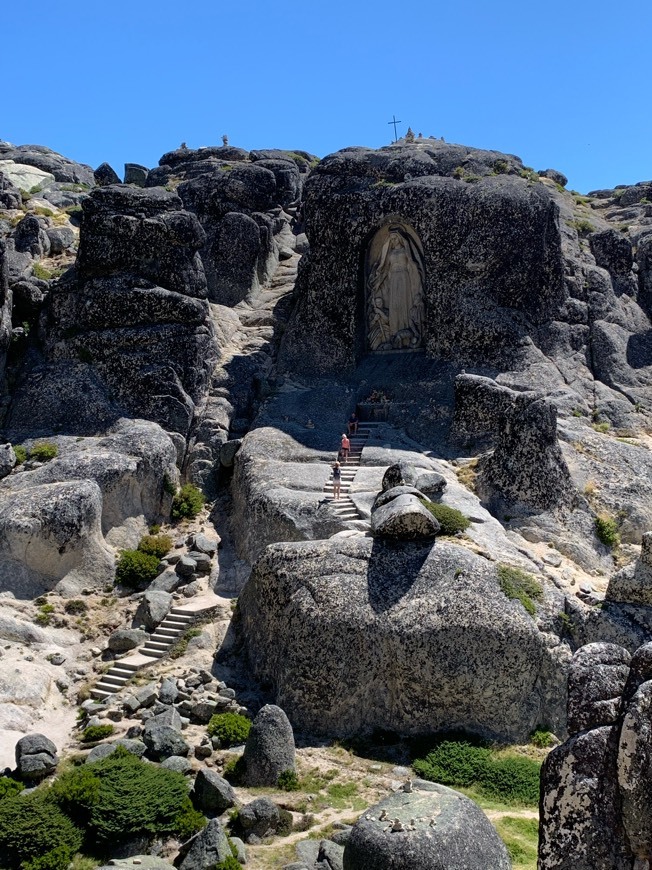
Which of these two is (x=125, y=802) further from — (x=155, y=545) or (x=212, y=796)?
(x=155, y=545)

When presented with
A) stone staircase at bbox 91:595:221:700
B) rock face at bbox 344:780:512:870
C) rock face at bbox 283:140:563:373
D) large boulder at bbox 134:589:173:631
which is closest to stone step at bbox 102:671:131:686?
stone staircase at bbox 91:595:221:700

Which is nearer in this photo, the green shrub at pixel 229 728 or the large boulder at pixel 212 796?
the large boulder at pixel 212 796

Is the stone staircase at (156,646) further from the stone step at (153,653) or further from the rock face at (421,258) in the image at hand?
the rock face at (421,258)

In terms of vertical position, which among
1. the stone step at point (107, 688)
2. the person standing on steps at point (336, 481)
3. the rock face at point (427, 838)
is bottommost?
the stone step at point (107, 688)

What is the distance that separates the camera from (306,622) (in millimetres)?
29953


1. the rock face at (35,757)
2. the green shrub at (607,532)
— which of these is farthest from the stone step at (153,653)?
the green shrub at (607,532)

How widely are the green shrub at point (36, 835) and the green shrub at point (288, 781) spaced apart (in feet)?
19.2

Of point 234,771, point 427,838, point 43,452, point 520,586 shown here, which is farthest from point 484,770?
point 43,452

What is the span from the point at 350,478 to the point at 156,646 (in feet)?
36.6

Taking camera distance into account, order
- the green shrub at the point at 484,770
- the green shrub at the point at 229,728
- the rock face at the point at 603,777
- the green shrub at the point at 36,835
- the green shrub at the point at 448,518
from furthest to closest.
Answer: the green shrub at the point at 448,518, the green shrub at the point at 229,728, the green shrub at the point at 484,770, the green shrub at the point at 36,835, the rock face at the point at 603,777

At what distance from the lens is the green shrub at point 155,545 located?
1529 inches

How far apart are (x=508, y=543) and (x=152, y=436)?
695 inches

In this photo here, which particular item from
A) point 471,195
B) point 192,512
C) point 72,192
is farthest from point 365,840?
point 72,192

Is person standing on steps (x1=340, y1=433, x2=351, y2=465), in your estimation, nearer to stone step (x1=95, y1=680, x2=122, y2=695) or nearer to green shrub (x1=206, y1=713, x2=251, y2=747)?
stone step (x1=95, y1=680, x2=122, y2=695)
